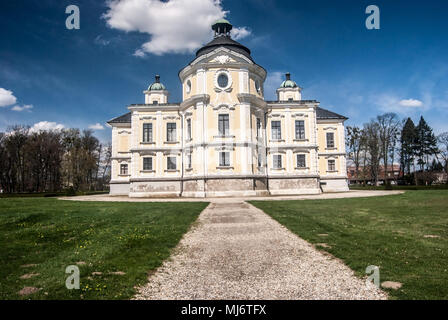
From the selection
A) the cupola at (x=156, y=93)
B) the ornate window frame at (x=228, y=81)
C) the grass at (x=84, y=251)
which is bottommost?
the grass at (x=84, y=251)

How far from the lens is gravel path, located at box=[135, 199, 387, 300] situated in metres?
4.38

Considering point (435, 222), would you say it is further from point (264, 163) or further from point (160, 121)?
point (160, 121)

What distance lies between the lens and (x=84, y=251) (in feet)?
22.1

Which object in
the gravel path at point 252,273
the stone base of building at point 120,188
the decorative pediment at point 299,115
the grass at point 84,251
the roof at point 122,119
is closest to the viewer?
the gravel path at point 252,273

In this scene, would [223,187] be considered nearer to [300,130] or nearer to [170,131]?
[170,131]

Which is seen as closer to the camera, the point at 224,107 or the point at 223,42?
the point at 224,107

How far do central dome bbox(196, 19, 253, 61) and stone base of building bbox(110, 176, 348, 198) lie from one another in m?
14.7

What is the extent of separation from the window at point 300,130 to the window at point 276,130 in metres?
2.17

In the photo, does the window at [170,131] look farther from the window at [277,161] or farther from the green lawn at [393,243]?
the green lawn at [393,243]

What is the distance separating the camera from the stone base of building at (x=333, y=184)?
38750 mm

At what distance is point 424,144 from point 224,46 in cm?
5141

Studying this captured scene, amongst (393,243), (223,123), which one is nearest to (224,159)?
(223,123)

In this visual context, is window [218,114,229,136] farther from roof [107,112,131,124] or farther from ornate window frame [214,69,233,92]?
roof [107,112,131,124]

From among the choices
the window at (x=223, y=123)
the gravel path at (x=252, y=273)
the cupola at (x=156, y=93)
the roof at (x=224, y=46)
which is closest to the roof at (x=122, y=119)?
the cupola at (x=156, y=93)
